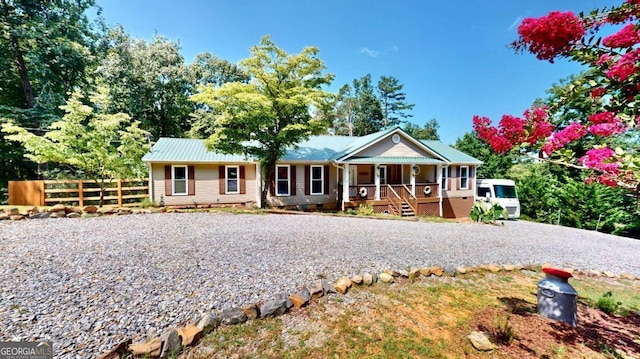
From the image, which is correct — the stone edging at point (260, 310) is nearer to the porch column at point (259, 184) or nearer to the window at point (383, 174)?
the porch column at point (259, 184)

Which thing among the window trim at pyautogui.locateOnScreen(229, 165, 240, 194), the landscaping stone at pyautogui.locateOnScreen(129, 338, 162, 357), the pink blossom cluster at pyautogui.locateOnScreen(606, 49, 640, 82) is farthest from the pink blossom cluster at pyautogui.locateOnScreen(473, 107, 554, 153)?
the window trim at pyautogui.locateOnScreen(229, 165, 240, 194)

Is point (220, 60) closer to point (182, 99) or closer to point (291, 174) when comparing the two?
point (182, 99)

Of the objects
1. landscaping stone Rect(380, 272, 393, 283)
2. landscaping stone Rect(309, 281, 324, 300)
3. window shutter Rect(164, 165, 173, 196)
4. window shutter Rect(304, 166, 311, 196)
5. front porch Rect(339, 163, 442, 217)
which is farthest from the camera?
window shutter Rect(304, 166, 311, 196)

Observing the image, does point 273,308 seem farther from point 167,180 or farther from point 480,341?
point 167,180

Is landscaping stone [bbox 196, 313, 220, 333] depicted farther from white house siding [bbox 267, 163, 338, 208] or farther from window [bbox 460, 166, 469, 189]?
window [bbox 460, 166, 469, 189]

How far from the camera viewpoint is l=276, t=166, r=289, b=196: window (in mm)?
14270

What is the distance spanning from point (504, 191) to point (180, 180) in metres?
18.9

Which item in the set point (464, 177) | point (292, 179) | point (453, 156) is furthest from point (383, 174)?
point (292, 179)

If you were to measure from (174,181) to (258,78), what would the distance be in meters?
6.64

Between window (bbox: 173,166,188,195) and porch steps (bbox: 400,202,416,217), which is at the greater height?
window (bbox: 173,166,188,195)

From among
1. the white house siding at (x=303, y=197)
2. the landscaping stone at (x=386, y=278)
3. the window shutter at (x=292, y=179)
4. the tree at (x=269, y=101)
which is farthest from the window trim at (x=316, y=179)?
the landscaping stone at (x=386, y=278)

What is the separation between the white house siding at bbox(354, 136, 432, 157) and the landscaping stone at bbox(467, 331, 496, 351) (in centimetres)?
1209

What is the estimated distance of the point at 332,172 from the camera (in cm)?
1547

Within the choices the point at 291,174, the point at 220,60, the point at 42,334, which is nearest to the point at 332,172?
the point at 291,174
